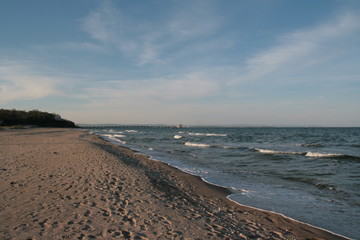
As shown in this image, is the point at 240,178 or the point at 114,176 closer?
the point at 114,176

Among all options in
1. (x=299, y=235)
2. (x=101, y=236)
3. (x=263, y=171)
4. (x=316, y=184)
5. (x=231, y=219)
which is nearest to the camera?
(x=101, y=236)

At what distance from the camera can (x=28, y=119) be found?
69.9m

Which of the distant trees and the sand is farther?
the distant trees

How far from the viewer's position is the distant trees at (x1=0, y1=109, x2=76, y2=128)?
60.2 m

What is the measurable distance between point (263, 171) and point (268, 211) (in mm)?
7161

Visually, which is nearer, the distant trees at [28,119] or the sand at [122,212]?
the sand at [122,212]

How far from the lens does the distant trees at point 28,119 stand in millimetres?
60156

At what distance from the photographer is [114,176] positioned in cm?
979

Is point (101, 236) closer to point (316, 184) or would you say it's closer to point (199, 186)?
point (199, 186)

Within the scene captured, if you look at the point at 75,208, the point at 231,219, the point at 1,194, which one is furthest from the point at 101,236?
the point at 1,194

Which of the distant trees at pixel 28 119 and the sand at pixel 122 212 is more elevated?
the distant trees at pixel 28 119

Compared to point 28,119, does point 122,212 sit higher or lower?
lower

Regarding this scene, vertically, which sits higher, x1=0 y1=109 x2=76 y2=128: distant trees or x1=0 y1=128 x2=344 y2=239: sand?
x1=0 y1=109 x2=76 y2=128: distant trees

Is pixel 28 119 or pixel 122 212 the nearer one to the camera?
pixel 122 212
